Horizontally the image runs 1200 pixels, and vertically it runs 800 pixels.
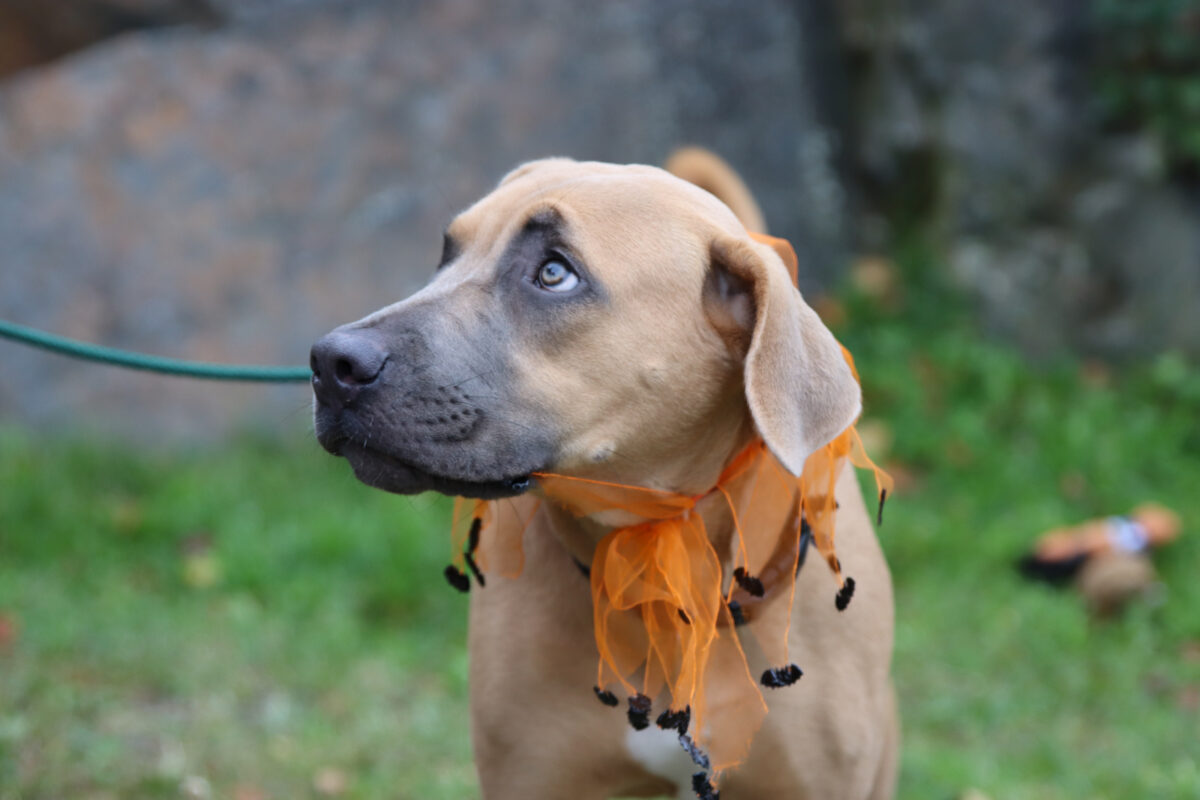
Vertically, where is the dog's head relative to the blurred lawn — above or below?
above

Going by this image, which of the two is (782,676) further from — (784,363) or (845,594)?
(784,363)

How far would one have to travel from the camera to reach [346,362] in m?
2.20

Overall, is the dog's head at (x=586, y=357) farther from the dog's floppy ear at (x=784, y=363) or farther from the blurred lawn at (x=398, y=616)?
the blurred lawn at (x=398, y=616)

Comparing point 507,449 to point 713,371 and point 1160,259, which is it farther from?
point 1160,259

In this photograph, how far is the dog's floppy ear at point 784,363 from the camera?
7.31ft

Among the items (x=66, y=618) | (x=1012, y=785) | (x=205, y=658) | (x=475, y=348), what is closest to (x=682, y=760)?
(x=475, y=348)

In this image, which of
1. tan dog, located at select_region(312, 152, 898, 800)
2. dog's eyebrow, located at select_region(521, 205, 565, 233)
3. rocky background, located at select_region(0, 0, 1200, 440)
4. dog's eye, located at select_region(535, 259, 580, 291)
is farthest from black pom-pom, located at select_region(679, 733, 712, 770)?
rocky background, located at select_region(0, 0, 1200, 440)

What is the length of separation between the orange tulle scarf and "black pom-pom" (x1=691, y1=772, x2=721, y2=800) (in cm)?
3

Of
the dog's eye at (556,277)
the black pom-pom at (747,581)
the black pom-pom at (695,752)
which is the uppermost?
the dog's eye at (556,277)

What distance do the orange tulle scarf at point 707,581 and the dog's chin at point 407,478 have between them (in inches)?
4.7

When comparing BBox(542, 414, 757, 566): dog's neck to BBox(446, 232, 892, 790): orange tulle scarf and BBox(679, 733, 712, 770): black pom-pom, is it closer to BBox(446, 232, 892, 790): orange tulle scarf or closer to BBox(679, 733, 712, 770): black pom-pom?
BBox(446, 232, 892, 790): orange tulle scarf

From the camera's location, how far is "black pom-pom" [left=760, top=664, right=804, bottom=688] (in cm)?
245

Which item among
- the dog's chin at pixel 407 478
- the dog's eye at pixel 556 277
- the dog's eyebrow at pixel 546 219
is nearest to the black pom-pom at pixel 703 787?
the dog's chin at pixel 407 478

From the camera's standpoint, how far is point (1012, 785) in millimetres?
3936
